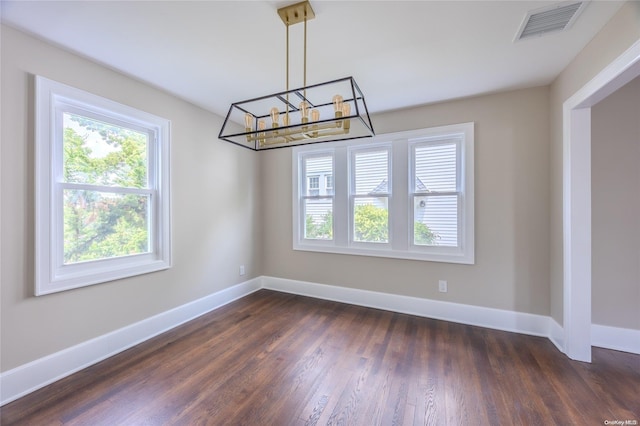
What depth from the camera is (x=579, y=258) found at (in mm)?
2199

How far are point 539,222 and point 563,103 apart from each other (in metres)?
1.16

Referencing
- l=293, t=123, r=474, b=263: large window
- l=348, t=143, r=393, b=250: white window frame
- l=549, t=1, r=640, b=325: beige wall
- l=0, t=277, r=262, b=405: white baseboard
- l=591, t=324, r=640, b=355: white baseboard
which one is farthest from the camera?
l=348, t=143, r=393, b=250: white window frame

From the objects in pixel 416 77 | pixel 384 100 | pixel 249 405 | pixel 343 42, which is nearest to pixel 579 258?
pixel 416 77

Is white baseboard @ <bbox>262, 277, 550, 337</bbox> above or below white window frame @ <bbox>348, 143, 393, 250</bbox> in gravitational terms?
below

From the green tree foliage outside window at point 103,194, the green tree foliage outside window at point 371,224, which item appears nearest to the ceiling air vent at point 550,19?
the green tree foliage outside window at point 371,224

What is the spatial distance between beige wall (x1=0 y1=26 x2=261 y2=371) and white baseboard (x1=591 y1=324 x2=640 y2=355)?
4079 millimetres

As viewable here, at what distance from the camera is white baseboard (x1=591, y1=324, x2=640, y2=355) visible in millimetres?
2338

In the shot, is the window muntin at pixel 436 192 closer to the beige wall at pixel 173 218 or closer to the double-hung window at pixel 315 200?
the double-hung window at pixel 315 200

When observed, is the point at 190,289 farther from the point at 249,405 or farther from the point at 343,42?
the point at 343,42

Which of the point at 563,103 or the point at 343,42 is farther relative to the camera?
the point at 563,103

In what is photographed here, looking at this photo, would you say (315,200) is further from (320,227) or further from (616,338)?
(616,338)

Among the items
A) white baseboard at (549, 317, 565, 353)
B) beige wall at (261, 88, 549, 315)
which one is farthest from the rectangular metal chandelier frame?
white baseboard at (549, 317, 565, 353)

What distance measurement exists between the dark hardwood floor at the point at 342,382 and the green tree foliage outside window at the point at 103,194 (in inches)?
40.4

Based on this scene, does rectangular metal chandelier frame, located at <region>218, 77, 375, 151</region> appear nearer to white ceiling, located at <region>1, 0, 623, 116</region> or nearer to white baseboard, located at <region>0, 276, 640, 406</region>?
white ceiling, located at <region>1, 0, 623, 116</region>
